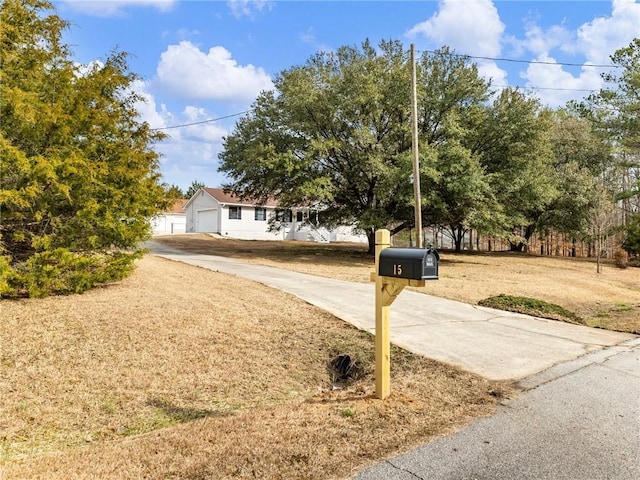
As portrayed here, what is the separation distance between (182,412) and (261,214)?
3135 centimetres

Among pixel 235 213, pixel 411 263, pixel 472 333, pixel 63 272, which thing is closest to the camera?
pixel 411 263

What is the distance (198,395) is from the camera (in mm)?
4246

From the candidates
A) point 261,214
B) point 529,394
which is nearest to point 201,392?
point 529,394

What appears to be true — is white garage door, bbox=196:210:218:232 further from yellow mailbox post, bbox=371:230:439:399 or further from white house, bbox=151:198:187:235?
yellow mailbox post, bbox=371:230:439:399

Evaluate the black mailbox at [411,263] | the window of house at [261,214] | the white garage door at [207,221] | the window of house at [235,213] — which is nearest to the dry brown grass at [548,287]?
the black mailbox at [411,263]

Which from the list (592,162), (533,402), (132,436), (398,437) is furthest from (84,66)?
(592,162)

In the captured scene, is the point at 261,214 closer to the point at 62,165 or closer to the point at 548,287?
the point at 548,287

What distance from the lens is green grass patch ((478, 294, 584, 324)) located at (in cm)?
816

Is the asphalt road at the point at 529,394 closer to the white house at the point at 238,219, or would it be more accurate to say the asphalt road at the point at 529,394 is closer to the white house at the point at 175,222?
the white house at the point at 238,219

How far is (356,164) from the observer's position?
743 inches

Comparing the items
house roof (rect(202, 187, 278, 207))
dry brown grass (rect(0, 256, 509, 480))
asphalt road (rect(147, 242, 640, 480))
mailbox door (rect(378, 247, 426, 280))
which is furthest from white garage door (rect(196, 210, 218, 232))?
mailbox door (rect(378, 247, 426, 280))

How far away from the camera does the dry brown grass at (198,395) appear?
2762 mm

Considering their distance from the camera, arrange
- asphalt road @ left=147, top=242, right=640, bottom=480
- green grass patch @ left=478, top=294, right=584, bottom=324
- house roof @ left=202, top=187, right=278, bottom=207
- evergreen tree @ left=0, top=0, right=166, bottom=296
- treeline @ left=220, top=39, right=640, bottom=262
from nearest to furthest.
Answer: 1. asphalt road @ left=147, top=242, right=640, bottom=480
2. evergreen tree @ left=0, top=0, right=166, bottom=296
3. green grass patch @ left=478, top=294, right=584, bottom=324
4. treeline @ left=220, top=39, right=640, bottom=262
5. house roof @ left=202, top=187, right=278, bottom=207

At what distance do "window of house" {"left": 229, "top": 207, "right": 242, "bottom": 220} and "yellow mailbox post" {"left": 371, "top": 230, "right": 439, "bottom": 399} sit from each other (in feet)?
99.6
